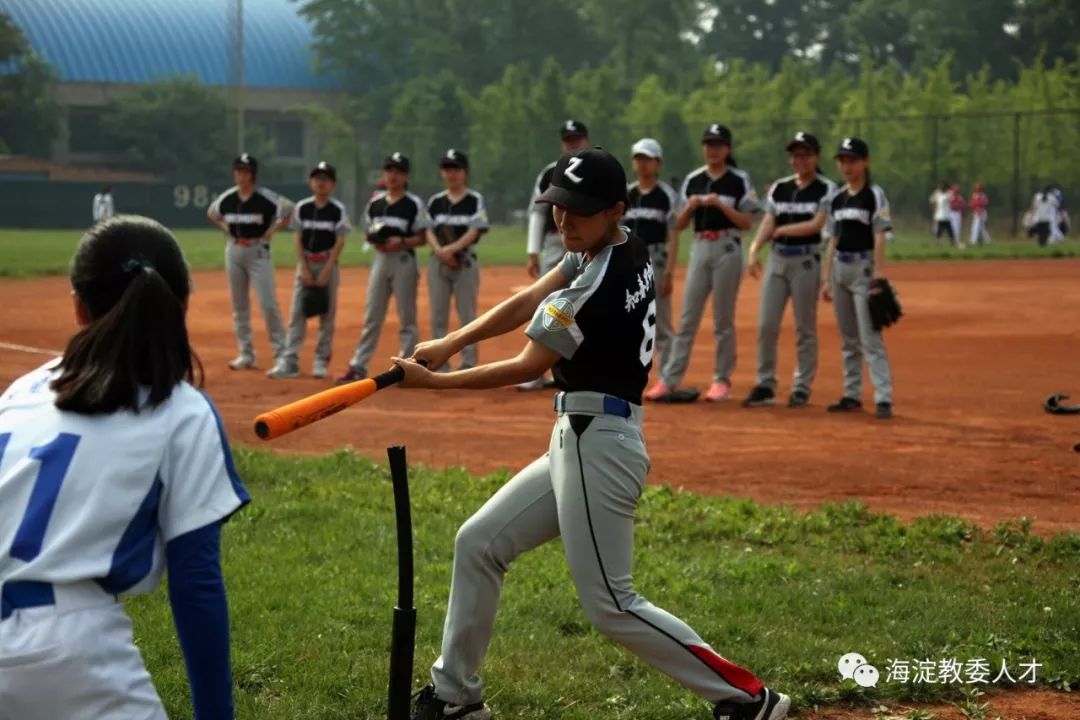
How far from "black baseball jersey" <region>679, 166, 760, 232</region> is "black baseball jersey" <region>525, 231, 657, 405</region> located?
327 inches

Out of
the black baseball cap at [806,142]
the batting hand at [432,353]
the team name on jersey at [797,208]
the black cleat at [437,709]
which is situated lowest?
the black cleat at [437,709]

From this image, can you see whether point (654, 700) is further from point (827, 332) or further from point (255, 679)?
point (827, 332)

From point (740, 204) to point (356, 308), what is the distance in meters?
10.6

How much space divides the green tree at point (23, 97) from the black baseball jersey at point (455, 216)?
955 inches

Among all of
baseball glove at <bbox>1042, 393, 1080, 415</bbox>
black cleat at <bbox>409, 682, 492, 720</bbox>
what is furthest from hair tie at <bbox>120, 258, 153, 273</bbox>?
baseball glove at <bbox>1042, 393, 1080, 415</bbox>

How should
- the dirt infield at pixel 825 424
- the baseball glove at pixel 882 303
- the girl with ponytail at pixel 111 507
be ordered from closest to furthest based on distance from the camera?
the girl with ponytail at pixel 111 507
the dirt infield at pixel 825 424
the baseball glove at pixel 882 303

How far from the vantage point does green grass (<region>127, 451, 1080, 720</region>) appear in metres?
5.79

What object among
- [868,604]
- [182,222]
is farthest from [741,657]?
[182,222]

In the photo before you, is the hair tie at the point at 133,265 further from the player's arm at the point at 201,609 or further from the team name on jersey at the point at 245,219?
the team name on jersey at the point at 245,219

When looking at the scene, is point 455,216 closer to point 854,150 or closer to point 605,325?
point 854,150

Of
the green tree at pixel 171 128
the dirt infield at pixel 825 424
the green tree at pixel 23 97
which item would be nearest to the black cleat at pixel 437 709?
the dirt infield at pixel 825 424

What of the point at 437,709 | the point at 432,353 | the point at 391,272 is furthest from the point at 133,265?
the point at 391,272

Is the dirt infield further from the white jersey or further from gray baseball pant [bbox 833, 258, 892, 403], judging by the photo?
the white jersey

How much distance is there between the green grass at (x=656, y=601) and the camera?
5793 millimetres
